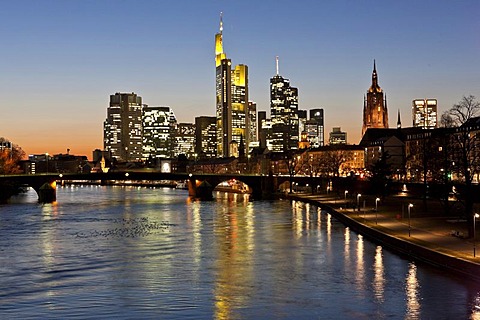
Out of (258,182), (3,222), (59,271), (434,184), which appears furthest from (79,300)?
(258,182)

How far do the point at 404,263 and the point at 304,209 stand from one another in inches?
2049

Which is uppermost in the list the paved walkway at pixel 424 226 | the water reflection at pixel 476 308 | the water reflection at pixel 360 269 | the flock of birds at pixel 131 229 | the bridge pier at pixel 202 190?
the bridge pier at pixel 202 190

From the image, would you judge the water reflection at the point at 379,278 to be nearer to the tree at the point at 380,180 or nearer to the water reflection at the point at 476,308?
the water reflection at the point at 476,308

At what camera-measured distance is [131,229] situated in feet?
230

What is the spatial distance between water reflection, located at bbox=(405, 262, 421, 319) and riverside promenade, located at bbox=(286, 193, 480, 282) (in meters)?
1.62

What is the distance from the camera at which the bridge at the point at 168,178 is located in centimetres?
12069

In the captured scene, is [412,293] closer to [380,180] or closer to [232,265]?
[232,265]

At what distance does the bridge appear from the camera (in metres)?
121

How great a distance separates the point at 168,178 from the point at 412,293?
318 ft

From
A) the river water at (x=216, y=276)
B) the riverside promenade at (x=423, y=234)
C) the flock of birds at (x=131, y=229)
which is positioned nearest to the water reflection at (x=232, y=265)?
the river water at (x=216, y=276)

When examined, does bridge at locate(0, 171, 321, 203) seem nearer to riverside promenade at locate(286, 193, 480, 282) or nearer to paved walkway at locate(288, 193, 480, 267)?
paved walkway at locate(288, 193, 480, 267)

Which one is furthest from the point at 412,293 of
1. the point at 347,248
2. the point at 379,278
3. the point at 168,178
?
the point at 168,178

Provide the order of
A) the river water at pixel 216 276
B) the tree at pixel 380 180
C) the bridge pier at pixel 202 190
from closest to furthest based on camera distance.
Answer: the river water at pixel 216 276 → the tree at pixel 380 180 → the bridge pier at pixel 202 190

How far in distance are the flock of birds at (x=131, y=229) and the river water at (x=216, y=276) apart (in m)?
0.18
